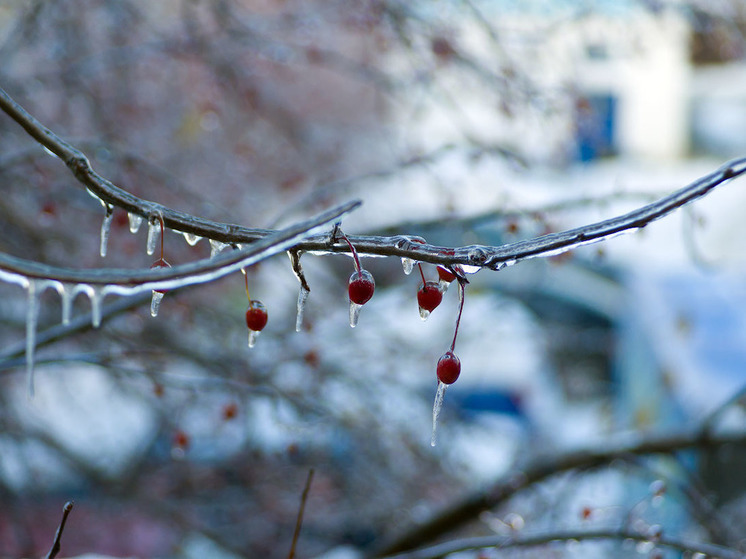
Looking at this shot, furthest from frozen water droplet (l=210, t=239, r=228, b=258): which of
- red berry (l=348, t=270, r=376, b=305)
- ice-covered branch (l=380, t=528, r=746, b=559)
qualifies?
ice-covered branch (l=380, t=528, r=746, b=559)

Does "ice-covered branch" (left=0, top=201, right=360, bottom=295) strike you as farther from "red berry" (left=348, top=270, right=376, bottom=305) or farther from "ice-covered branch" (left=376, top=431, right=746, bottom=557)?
"ice-covered branch" (left=376, top=431, right=746, bottom=557)

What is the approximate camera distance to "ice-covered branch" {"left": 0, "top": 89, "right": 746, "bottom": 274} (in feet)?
3.05

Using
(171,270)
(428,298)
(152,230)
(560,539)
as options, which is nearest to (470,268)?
(428,298)

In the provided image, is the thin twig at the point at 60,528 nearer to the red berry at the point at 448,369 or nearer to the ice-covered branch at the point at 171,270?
the ice-covered branch at the point at 171,270

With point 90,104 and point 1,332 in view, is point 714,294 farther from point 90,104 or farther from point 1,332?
point 1,332

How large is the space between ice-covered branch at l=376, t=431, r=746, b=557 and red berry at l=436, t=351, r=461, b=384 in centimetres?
217

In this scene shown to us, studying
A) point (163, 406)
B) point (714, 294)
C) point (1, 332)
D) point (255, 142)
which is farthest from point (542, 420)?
point (1, 332)

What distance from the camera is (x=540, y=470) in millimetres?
3359

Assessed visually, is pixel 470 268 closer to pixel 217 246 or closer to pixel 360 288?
pixel 360 288

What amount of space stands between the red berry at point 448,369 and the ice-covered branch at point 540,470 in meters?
2.17

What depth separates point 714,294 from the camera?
6.48m

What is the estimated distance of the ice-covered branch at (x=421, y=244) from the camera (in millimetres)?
931

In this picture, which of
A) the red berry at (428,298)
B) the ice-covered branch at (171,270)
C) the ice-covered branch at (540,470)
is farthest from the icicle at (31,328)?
the ice-covered branch at (540,470)

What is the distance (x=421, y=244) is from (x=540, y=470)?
2.51 metres
